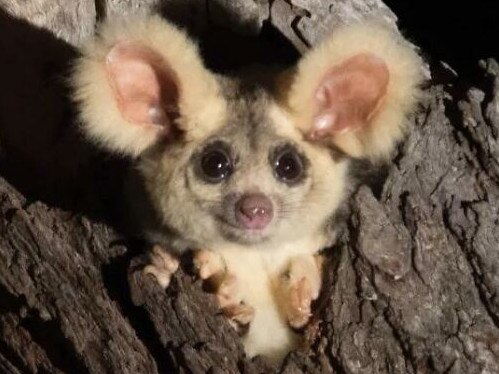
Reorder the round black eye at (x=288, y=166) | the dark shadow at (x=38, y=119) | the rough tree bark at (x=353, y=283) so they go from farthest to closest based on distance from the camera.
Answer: the dark shadow at (x=38, y=119) → the round black eye at (x=288, y=166) → the rough tree bark at (x=353, y=283)

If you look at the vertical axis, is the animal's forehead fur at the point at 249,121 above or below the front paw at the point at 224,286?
above

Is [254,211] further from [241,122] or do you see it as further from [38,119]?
[38,119]

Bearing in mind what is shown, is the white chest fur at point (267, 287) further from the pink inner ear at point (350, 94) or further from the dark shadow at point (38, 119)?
the dark shadow at point (38, 119)

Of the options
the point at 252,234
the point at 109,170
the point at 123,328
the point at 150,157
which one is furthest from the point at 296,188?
the point at 109,170

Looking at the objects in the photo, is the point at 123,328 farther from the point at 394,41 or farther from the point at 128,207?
the point at 394,41

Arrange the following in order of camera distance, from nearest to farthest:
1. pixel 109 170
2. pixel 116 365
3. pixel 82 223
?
pixel 116 365
pixel 82 223
pixel 109 170

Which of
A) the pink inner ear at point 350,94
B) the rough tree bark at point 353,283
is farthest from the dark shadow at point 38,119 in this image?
the pink inner ear at point 350,94
